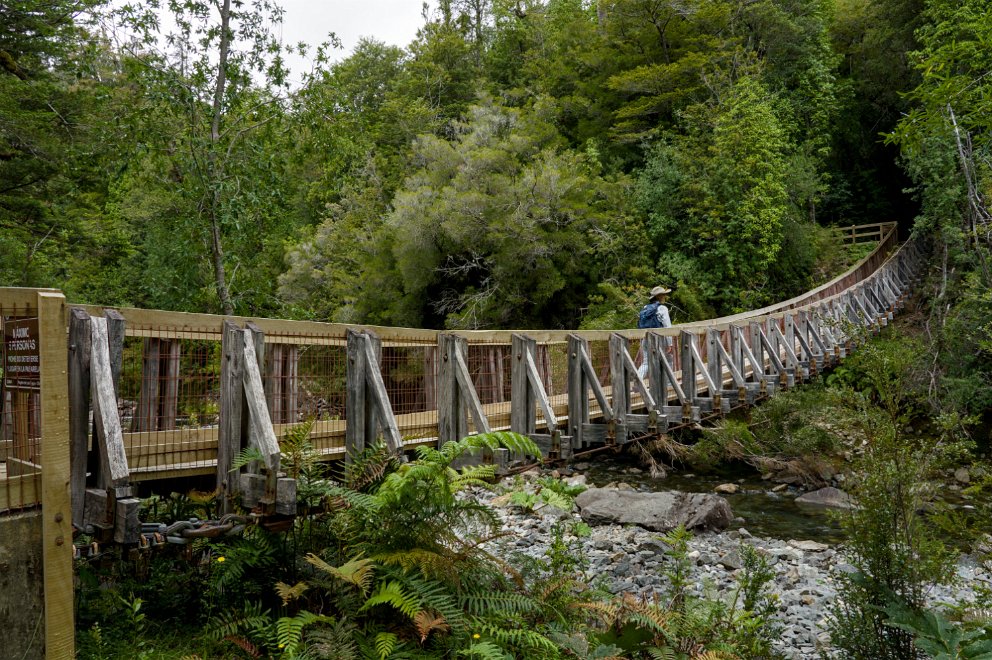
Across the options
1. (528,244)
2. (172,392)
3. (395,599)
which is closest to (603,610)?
(395,599)

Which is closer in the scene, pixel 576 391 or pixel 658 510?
pixel 576 391

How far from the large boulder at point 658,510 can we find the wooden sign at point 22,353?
24.5 ft

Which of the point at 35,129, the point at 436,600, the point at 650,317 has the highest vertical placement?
the point at 35,129

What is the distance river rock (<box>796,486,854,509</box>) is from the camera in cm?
1016

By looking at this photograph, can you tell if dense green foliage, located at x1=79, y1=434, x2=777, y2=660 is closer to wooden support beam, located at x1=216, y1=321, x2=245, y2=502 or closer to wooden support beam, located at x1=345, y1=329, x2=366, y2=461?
wooden support beam, located at x1=345, y1=329, x2=366, y2=461

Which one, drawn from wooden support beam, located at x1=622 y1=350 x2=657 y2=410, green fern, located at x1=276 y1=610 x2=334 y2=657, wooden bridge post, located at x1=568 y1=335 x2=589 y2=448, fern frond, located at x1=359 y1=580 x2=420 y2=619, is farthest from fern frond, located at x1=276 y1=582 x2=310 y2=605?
wooden support beam, located at x1=622 y1=350 x2=657 y2=410

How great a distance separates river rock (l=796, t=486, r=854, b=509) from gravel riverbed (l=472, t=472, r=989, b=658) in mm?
1833

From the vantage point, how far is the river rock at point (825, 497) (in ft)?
33.3

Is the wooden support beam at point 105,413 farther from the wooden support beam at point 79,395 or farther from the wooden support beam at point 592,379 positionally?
the wooden support beam at point 592,379

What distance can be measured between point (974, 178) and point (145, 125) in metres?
18.3

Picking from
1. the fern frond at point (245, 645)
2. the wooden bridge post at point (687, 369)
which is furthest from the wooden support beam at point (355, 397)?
the wooden bridge post at point (687, 369)

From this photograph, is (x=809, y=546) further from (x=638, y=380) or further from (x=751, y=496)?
(x=638, y=380)

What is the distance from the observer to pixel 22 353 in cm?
290

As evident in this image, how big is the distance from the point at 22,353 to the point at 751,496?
34.7ft
